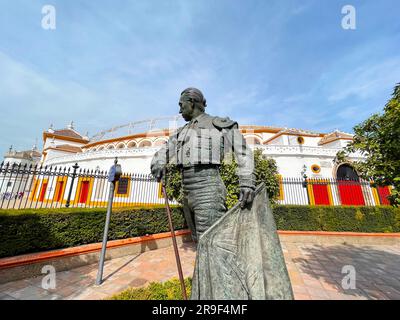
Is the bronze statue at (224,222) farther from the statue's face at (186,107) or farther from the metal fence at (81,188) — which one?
the metal fence at (81,188)

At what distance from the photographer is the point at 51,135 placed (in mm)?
32000

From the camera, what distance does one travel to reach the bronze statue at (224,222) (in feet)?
5.63

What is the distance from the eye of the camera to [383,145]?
110 inches

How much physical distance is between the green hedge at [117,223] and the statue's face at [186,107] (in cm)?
451

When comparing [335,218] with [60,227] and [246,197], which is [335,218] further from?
[60,227]

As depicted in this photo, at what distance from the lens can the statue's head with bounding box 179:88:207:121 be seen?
8.20 feet

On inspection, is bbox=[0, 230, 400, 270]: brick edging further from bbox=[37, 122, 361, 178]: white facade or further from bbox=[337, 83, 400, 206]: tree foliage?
bbox=[37, 122, 361, 178]: white facade

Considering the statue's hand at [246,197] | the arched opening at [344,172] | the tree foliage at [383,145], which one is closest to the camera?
the statue's hand at [246,197]

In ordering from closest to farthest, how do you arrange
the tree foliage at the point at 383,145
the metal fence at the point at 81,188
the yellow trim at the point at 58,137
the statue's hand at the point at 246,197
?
the statue's hand at the point at 246,197, the tree foliage at the point at 383,145, the metal fence at the point at 81,188, the yellow trim at the point at 58,137

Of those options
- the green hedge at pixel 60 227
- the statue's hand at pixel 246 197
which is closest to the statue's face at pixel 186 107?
the statue's hand at pixel 246 197

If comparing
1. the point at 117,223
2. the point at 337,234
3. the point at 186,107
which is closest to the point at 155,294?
the point at 186,107

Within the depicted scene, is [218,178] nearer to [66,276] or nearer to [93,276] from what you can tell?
[93,276]

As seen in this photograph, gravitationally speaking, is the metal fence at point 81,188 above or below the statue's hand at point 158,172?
above

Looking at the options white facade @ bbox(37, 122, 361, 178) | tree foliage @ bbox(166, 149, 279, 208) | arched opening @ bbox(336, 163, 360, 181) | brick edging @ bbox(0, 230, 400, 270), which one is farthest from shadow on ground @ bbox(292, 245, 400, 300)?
arched opening @ bbox(336, 163, 360, 181)
